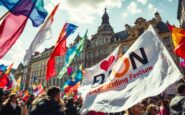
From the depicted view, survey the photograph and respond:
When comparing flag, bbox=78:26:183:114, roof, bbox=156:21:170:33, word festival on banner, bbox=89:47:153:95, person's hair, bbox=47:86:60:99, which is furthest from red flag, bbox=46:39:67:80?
roof, bbox=156:21:170:33

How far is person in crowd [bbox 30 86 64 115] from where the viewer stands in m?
4.67

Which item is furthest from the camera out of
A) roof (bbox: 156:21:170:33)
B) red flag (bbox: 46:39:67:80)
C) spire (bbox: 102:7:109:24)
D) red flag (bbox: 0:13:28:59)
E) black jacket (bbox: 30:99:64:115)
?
spire (bbox: 102:7:109:24)

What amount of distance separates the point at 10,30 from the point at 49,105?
9.39ft

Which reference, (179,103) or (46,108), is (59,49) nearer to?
(46,108)

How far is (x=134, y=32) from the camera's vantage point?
4766 cm

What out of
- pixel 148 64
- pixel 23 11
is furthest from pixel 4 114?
pixel 148 64

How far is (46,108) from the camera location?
4688 millimetres

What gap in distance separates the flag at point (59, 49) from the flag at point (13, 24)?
3.24 metres

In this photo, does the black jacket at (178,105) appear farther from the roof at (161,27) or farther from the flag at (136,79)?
the roof at (161,27)

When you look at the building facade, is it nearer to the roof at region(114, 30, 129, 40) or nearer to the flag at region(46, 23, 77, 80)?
the roof at region(114, 30, 129, 40)

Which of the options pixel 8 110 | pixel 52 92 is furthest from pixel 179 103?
pixel 8 110

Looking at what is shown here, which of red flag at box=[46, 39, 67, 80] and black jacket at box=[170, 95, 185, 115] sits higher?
red flag at box=[46, 39, 67, 80]

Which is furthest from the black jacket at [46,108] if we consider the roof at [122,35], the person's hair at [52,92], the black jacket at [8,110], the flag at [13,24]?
the roof at [122,35]

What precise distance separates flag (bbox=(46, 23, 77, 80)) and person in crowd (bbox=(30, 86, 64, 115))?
512cm
